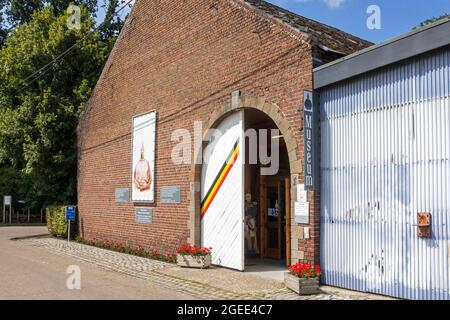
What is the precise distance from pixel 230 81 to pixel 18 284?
6.32 m

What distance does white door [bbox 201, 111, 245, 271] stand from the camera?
11.6m

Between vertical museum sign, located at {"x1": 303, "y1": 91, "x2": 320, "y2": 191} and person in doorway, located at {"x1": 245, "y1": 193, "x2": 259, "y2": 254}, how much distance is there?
13.8ft

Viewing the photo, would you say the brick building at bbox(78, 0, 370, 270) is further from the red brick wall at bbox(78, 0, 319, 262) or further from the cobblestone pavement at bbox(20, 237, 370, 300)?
the cobblestone pavement at bbox(20, 237, 370, 300)

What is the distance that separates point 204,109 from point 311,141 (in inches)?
157

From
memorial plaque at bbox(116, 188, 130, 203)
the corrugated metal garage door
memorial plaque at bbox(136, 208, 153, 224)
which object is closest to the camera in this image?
the corrugated metal garage door

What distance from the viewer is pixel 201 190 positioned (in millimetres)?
12984

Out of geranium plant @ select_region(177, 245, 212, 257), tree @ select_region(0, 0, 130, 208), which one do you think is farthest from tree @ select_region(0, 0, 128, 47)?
geranium plant @ select_region(177, 245, 212, 257)

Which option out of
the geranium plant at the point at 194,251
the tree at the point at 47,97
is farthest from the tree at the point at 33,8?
the geranium plant at the point at 194,251

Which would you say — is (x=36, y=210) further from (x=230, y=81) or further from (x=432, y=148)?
(x=432, y=148)

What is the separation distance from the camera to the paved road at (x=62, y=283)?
8500 mm

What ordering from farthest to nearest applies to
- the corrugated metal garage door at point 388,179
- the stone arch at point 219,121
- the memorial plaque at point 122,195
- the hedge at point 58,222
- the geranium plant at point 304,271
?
1. the hedge at point 58,222
2. the memorial plaque at point 122,195
3. the stone arch at point 219,121
4. the geranium plant at point 304,271
5. the corrugated metal garage door at point 388,179

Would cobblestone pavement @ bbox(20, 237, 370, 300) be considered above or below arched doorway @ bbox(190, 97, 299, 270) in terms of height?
below

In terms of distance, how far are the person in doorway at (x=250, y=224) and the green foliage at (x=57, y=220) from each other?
9.52m

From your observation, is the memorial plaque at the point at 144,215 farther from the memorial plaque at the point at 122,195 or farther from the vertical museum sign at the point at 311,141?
the vertical museum sign at the point at 311,141
